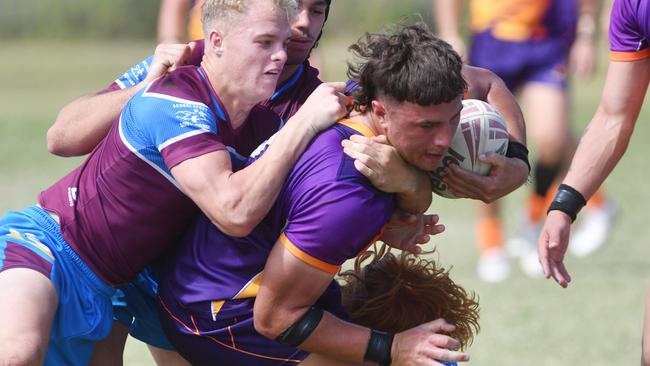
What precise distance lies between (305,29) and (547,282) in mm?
4408

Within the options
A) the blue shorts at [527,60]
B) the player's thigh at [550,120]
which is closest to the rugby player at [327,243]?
the player's thigh at [550,120]

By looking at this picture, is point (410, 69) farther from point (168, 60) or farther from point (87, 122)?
point (87, 122)

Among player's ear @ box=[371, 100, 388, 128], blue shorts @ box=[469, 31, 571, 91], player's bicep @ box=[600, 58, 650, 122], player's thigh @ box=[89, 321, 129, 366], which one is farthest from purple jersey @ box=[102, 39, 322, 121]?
blue shorts @ box=[469, 31, 571, 91]

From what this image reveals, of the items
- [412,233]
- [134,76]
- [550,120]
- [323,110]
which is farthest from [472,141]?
[550,120]

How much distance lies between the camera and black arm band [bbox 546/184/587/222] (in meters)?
4.62

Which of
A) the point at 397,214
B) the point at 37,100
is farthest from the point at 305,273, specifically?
the point at 37,100

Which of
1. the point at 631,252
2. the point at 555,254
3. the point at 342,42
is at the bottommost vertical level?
the point at 342,42

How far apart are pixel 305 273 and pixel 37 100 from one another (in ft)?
60.2

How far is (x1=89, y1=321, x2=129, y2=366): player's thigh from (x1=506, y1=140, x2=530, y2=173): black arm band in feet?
5.29

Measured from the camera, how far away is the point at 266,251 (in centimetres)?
400

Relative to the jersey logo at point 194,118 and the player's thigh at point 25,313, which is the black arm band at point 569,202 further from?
the player's thigh at point 25,313

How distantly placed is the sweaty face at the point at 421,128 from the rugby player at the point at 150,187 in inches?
7.9

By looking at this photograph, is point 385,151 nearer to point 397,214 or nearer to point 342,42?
point 397,214

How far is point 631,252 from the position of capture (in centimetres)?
938
